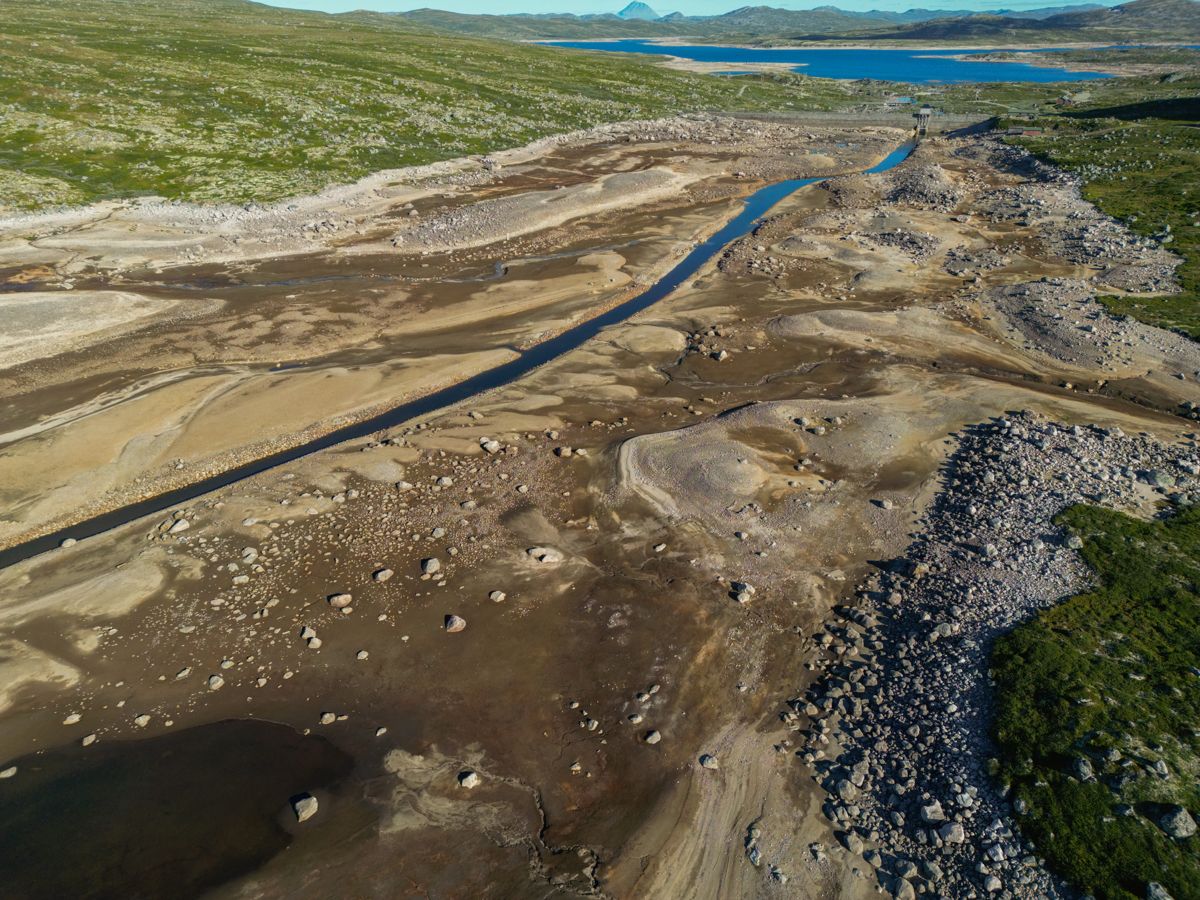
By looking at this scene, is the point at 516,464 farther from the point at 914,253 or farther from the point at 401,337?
the point at 914,253

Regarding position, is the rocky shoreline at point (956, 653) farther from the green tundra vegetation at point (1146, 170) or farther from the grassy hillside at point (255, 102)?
the grassy hillside at point (255, 102)

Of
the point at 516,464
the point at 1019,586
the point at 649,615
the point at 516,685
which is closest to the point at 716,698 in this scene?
the point at 649,615

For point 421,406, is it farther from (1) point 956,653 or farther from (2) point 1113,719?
(2) point 1113,719

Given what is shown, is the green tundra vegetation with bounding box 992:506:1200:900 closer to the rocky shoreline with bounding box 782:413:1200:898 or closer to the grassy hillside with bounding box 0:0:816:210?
the rocky shoreline with bounding box 782:413:1200:898

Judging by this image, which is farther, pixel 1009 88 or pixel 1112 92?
pixel 1009 88

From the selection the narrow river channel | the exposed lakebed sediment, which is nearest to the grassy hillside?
the narrow river channel

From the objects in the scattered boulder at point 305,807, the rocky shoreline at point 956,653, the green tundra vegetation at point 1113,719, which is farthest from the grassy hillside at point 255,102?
the green tundra vegetation at point 1113,719
